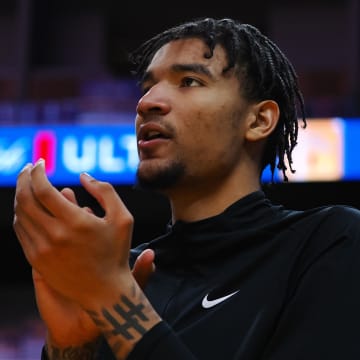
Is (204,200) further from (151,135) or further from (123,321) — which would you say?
(123,321)

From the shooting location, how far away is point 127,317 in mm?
987

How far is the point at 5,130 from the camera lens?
7.02 m

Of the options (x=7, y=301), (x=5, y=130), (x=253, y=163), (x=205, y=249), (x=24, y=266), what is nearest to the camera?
(x=205, y=249)

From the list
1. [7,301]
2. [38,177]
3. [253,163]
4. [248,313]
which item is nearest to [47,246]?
[38,177]

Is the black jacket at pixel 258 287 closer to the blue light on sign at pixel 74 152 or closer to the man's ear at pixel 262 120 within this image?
the man's ear at pixel 262 120

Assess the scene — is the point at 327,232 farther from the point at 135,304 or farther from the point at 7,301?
the point at 7,301

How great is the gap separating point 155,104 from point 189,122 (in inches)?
2.7

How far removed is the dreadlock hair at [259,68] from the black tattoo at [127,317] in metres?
0.57

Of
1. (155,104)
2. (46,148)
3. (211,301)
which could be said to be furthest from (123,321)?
(46,148)

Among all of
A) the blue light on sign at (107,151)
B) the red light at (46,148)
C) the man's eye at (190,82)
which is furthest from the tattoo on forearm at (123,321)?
the red light at (46,148)

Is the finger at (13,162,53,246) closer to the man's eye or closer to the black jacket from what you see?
the black jacket

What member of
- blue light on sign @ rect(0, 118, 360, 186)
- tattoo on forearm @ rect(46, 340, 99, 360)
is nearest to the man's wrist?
tattoo on forearm @ rect(46, 340, 99, 360)

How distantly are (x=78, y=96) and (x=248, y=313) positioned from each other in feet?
25.4

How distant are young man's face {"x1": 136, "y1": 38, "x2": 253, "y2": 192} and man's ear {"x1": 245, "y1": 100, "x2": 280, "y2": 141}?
0.03 meters
